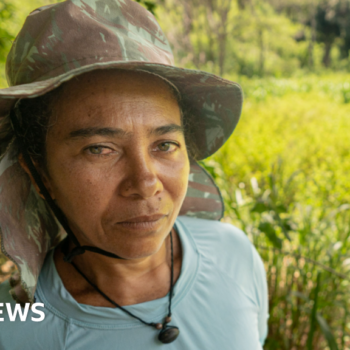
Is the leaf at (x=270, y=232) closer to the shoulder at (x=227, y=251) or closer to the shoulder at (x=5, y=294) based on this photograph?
the shoulder at (x=227, y=251)

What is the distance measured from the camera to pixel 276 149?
5.57 meters

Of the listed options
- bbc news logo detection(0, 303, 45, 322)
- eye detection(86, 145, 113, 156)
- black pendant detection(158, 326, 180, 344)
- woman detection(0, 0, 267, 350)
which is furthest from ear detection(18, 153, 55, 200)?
black pendant detection(158, 326, 180, 344)

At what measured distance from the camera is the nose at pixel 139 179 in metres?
0.90

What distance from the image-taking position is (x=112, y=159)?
93cm

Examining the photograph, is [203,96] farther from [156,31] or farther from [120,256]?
[120,256]

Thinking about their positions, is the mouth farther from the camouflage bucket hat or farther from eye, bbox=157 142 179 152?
the camouflage bucket hat

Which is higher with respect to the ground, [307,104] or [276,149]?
[307,104]

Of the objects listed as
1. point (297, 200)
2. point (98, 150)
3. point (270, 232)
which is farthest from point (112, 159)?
point (297, 200)

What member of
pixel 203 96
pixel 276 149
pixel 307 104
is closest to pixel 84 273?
pixel 203 96

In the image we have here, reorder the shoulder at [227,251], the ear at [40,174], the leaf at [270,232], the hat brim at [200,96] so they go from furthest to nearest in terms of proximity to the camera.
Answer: the leaf at [270,232] → the shoulder at [227,251] → the ear at [40,174] → the hat brim at [200,96]

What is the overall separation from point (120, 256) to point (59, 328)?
0.27 m

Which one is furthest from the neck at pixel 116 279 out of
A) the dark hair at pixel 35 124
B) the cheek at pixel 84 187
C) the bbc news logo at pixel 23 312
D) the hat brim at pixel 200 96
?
the hat brim at pixel 200 96

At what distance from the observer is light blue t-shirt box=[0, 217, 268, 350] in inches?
38.3

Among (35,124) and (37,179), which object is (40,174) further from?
(35,124)
